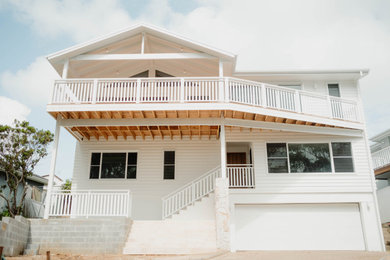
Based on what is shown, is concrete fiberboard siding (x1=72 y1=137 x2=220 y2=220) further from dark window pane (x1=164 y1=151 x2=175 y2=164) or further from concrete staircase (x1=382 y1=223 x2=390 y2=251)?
concrete staircase (x1=382 y1=223 x2=390 y2=251)

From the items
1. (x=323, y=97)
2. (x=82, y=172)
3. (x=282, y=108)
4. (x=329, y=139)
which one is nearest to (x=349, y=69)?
(x=323, y=97)

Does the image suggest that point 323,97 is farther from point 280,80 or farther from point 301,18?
point 301,18

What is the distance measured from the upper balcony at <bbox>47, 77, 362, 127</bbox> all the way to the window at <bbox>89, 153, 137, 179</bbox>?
3.44m

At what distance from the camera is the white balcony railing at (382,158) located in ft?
62.2

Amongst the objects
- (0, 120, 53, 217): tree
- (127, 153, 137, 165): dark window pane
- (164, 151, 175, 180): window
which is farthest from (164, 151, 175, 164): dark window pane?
(0, 120, 53, 217): tree

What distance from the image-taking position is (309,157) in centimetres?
1309

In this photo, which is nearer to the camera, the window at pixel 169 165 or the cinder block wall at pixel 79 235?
the cinder block wall at pixel 79 235

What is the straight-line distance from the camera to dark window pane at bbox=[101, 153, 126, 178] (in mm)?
14156

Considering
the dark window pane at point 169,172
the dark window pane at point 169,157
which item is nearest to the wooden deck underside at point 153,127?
the dark window pane at point 169,157

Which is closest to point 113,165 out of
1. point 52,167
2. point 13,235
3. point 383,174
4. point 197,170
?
point 52,167

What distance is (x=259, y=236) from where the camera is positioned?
12.1 metres

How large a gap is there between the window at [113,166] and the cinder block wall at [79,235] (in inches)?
157

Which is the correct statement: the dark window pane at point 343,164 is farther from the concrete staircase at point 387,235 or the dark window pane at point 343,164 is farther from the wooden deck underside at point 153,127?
the concrete staircase at point 387,235

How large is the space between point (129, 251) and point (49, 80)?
269 inches
